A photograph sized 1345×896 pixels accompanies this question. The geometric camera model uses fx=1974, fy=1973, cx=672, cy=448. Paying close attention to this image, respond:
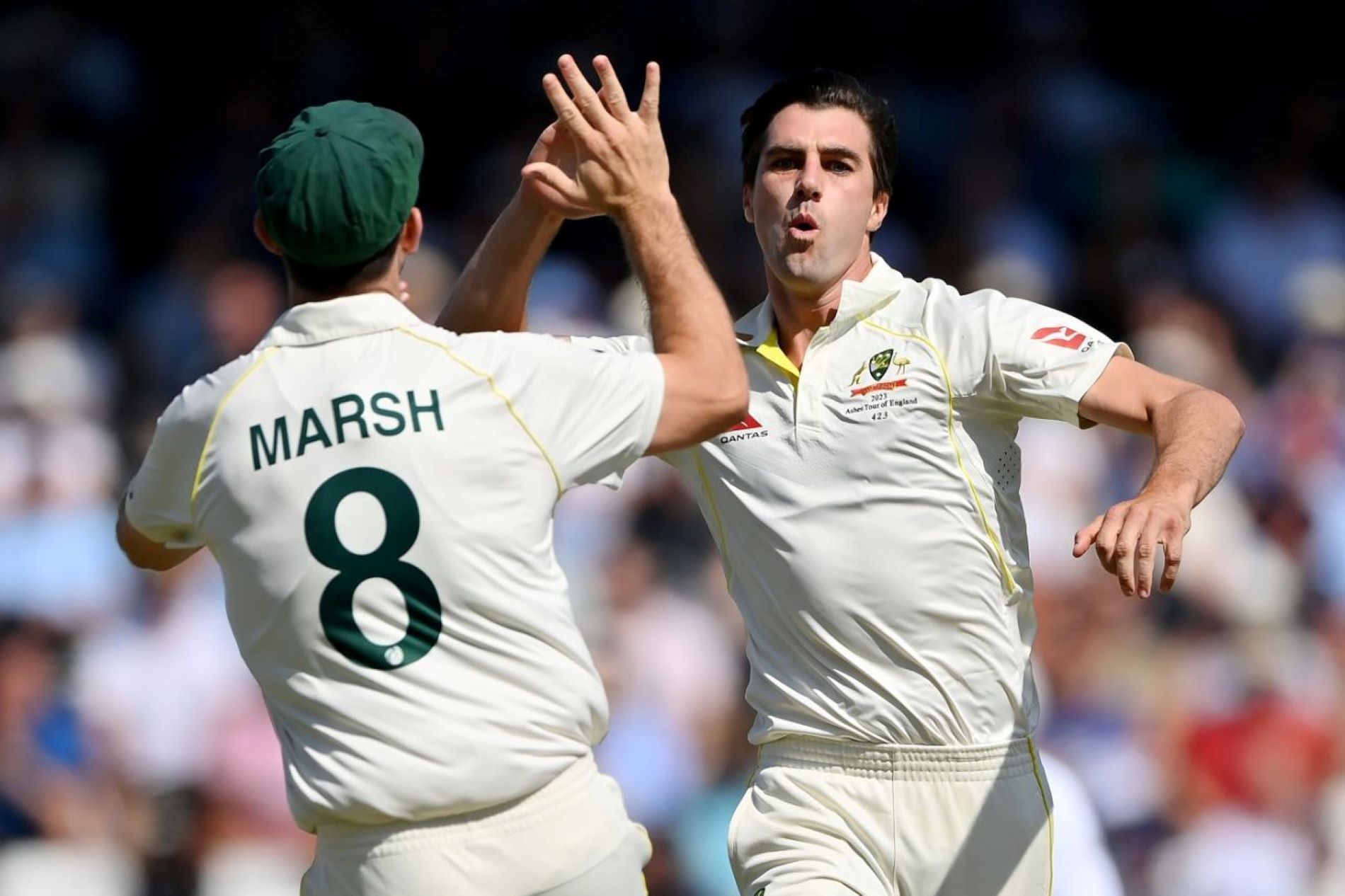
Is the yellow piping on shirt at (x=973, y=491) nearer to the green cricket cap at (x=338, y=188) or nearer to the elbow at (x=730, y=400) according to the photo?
the elbow at (x=730, y=400)

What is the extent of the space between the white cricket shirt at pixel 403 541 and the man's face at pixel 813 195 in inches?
52.0

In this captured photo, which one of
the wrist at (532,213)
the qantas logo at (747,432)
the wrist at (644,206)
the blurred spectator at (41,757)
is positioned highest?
the wrist at (532,213)

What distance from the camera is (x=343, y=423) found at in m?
3.88

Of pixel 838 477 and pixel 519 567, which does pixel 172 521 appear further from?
pixel 838 477

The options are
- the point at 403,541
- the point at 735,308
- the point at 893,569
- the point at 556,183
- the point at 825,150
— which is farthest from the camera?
the point at 735,308

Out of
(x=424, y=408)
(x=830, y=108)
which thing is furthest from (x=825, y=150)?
(x=424, y=408)

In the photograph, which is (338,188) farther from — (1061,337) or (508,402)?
(1061,337)

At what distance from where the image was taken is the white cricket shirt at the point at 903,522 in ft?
16.1

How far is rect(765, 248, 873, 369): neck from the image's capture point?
17.3 feet

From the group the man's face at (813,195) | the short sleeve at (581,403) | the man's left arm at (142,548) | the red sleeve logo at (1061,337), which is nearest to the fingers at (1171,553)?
the red sleeve logo at (1061,337)

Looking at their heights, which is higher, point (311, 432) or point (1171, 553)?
point (311, 432)

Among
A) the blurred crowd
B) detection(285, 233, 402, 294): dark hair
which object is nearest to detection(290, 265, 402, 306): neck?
detection(285, 233, 402, 294): dark hair

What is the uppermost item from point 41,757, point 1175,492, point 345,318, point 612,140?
point 612,140

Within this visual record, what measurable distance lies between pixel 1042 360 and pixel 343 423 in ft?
6.00
